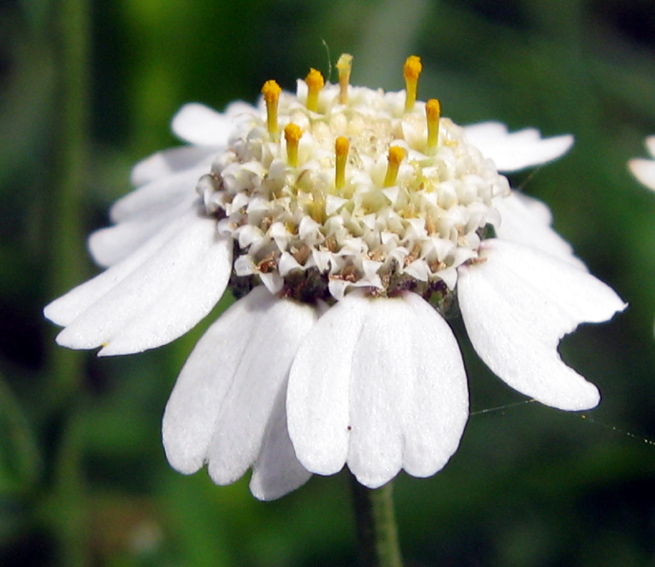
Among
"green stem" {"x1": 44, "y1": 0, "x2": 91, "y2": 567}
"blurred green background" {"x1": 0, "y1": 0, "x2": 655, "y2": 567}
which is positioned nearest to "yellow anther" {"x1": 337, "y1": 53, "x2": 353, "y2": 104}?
"blurred green background" {"x1": 0, "y1": 0, "x2": 655, "y2": 567}

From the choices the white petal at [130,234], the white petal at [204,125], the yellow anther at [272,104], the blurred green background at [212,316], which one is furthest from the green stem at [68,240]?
the yellow anther at [272,104]

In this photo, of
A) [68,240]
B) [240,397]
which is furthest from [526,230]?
[68,240]

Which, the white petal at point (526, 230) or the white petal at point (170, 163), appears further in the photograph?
the white petal at point (170, 163)

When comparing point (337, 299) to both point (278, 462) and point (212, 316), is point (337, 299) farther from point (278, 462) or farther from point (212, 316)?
point (212, 316)

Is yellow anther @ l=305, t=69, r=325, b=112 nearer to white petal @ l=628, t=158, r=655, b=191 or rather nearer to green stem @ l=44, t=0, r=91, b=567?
white petal @ l=628, t=158, r=655, b=191

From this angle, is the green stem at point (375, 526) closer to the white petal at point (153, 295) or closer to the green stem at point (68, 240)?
the white petal at point (153, 295)
